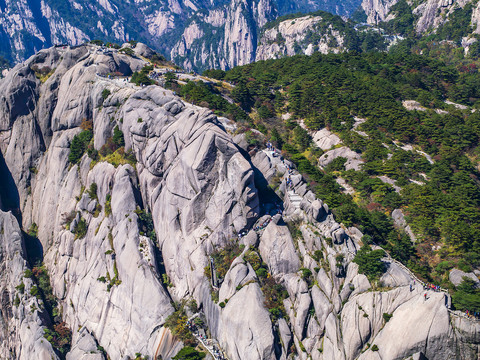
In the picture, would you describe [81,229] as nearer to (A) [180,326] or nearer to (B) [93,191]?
(B) [93,191]

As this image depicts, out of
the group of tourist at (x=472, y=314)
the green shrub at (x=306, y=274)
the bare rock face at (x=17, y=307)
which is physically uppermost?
the green shrub at (x=306, y=274)

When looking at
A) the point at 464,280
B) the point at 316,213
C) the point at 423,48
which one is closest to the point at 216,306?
the point at 316,213

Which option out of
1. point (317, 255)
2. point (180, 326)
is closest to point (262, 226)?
point (317, 255)

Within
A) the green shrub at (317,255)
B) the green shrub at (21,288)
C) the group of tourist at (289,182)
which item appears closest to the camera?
the green shrub at (317,255)

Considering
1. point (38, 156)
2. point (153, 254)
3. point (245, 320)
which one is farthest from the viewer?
point (38, 156)

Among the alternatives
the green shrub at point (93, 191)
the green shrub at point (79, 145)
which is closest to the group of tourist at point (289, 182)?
the green shrub at point (93, 191)

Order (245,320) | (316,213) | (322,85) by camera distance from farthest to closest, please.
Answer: (322,85), (316,213), (245,320)

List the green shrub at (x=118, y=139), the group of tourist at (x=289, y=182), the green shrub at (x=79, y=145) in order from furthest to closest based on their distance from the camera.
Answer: the green shrub at (x=79, y=145), the green shrub at (x=118, y=139), the group of tourist at (x=289, y=182)

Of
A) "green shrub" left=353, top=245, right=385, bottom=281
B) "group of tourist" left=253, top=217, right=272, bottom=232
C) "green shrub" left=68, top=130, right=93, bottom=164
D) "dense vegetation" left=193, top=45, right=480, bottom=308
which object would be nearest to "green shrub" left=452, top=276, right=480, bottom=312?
"green shrub" left=353, top=245, right=385, bottom=281

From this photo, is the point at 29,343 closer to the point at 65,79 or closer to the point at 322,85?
the point at 65,79

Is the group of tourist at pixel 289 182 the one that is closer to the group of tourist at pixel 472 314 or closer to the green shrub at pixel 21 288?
the group of tourist at pixel 472 314

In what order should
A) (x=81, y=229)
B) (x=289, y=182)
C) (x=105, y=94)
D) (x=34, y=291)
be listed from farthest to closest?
(x=105, y=94) → (x=81, y=229) → (x=34, y=291) → (x=289, y=182)
